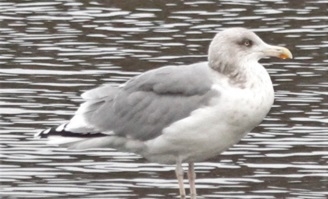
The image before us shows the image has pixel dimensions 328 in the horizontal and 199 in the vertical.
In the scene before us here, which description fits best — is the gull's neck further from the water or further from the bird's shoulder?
the water

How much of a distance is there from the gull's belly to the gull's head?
379 millimetres

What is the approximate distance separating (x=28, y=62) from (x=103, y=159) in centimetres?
451

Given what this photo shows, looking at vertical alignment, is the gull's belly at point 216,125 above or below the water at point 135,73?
above

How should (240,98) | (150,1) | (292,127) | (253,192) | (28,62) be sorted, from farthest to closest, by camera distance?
(150,1) → (28,62) → (292,127) → (253,192) → (240,98)

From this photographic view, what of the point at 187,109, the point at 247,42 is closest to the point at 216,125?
the point at 187,109

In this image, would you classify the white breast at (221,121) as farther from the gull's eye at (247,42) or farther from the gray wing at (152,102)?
the gull's eye at (247,42)

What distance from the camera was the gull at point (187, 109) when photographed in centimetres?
1104

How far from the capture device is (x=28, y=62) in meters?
17.1

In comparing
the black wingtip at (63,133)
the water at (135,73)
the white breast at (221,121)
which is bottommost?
the water at (135,73)

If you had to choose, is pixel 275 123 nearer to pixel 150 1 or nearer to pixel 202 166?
pixel 202 166

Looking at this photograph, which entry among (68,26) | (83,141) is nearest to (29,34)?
(68,26)

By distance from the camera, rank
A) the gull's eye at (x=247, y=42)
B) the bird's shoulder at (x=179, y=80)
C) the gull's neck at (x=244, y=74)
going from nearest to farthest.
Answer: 1. the gull's neck at (x=244, y=74)
2. the bird's shoulder at (x=179, y=80)
3. the gull's eye at (x=247, y=42)

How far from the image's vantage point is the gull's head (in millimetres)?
11312

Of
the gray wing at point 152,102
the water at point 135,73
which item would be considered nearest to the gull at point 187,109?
the gray wing at point 152,102
